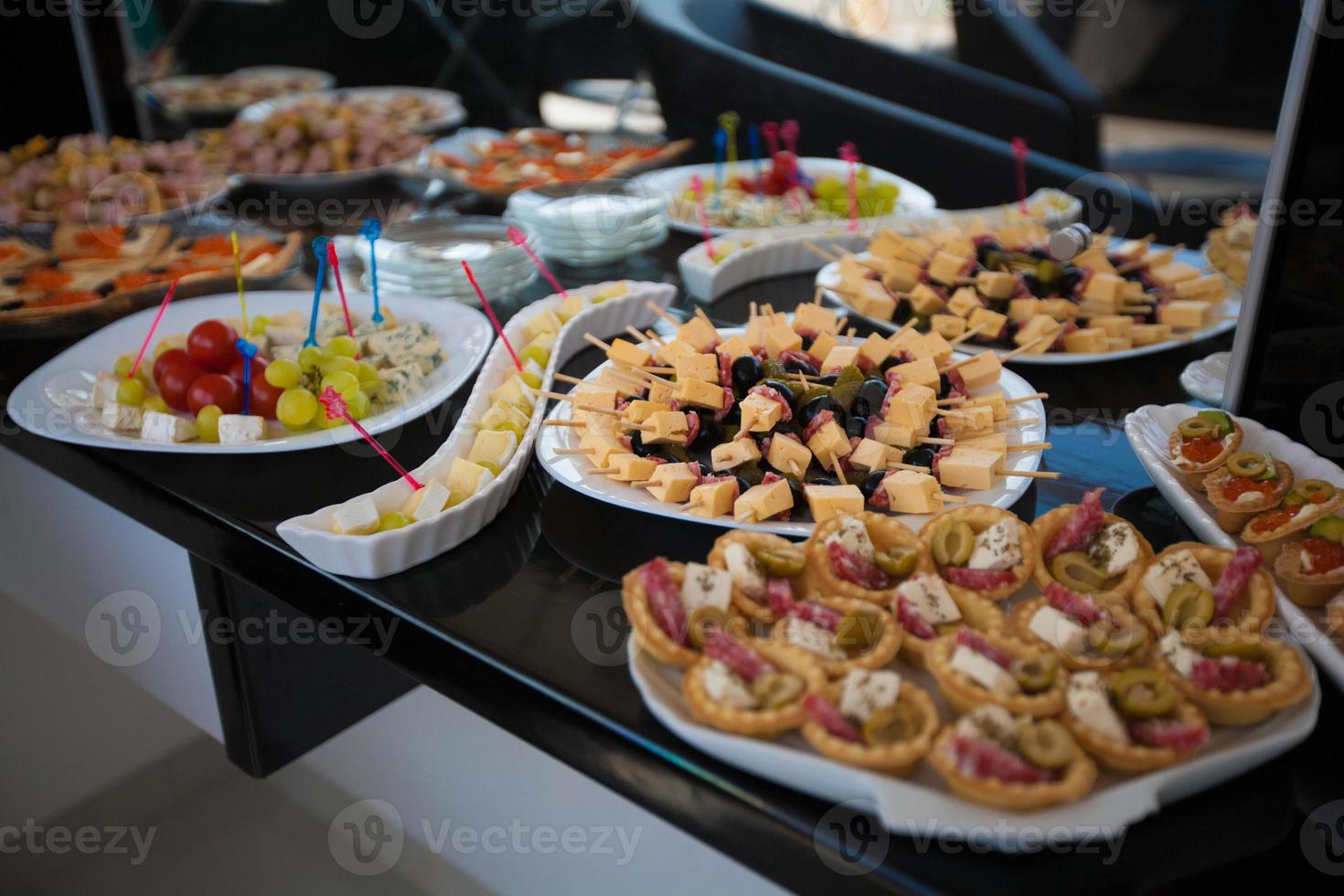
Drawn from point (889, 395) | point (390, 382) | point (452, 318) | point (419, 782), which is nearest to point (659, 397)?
point (889, 395)

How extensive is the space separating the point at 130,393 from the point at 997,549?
112cm

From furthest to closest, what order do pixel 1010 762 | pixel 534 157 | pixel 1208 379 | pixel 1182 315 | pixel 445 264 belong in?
pixel 534 157 → pixel 445 264 → pixel 1182 315 → pixel 1208 379 → pixel 1010 762

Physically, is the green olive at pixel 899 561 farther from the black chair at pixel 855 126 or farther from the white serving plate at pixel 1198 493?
the black chair at pixel 855 126

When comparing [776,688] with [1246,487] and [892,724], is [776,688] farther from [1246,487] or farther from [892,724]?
[1246,487]

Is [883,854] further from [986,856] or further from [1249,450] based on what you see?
[1249,450]

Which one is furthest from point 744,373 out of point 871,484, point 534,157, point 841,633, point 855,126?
point 855,126

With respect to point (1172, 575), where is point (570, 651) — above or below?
below

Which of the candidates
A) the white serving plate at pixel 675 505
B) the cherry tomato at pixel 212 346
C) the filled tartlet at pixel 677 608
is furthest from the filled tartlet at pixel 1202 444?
the cherry tomato at pixel 212 346

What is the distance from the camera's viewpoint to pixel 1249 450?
117 cm

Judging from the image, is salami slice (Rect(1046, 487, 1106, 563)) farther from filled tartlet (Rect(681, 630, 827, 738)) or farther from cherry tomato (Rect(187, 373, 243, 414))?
cherry tomato (Rect(187, 373, 243, 414))

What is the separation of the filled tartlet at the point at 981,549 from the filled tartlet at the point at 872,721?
149 mm

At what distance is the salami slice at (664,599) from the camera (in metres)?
0.90

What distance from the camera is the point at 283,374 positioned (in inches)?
54.6

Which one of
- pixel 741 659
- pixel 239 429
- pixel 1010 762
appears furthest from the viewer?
pixel 239 429
